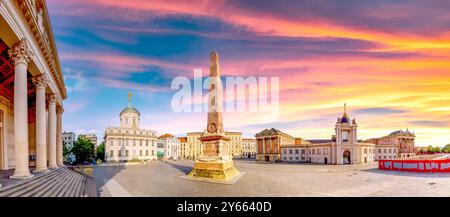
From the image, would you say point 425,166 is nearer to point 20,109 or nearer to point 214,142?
point 214,142

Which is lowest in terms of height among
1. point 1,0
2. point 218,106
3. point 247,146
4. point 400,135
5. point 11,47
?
point 247,146

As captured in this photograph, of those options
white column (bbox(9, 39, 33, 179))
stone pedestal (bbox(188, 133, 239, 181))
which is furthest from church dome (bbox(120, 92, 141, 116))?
white column (bbox(9, 39, 33, 179))

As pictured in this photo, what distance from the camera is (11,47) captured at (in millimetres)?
12039

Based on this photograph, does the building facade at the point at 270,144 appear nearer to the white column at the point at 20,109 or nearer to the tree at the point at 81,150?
the tree at the point at 81,150

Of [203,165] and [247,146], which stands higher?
[203,165]

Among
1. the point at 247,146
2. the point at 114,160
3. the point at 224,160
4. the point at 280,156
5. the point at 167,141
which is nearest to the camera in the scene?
the point at 224,160

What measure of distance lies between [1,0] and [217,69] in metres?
20.3

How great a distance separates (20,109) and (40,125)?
5.67 metres

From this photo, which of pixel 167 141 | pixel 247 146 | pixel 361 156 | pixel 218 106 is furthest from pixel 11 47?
pixel 247 146

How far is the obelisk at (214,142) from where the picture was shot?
24.2m

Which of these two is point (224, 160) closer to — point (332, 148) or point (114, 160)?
point (332, 148)

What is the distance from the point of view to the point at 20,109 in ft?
37.3

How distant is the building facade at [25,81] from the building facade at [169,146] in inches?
2735

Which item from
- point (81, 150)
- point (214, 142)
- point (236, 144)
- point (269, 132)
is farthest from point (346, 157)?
point (81, 150)
